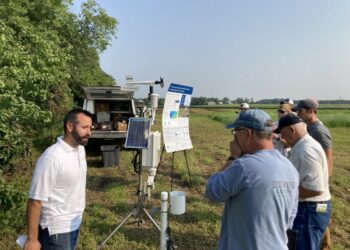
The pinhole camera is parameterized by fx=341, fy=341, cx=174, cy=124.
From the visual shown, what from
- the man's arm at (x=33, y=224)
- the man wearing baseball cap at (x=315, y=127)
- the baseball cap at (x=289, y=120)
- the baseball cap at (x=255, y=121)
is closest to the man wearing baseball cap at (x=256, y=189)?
the baseball cap at (x=255, y=121)

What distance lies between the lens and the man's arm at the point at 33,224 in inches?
104

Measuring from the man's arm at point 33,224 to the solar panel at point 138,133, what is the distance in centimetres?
256

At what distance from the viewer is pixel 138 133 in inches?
210

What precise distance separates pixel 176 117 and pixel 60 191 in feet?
13.0

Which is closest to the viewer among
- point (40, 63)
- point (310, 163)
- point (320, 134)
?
point (310, 163)

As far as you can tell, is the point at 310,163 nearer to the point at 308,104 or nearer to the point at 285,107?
the point at 308,104

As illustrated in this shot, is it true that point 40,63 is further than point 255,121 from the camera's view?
Yes

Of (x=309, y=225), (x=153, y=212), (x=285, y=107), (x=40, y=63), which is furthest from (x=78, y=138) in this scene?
(x=40, y=63)

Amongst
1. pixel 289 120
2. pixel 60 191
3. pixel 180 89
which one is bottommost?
pixel 60 191

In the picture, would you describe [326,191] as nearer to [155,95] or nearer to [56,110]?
[155,95]

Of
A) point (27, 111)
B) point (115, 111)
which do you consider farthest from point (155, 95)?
point (115, 111)

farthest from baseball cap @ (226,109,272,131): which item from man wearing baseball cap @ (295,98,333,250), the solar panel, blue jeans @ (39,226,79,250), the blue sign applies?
the blue sign

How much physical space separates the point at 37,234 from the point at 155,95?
321cm

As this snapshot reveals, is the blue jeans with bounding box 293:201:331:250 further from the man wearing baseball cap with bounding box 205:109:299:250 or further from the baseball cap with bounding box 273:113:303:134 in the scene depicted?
the man wearing baseball cap with bounding box 205:109:299:250
